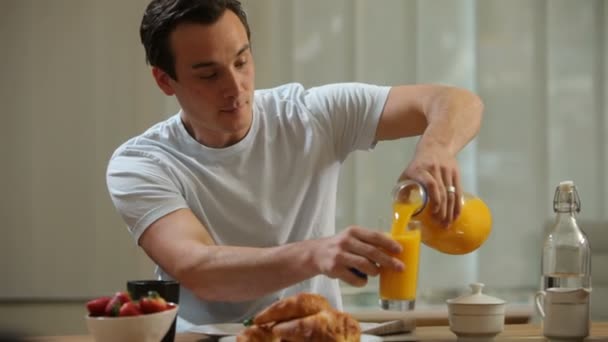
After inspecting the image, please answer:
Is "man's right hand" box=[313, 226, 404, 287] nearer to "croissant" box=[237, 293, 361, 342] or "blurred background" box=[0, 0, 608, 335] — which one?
"croissant" box=[237, 293, 361, 342]

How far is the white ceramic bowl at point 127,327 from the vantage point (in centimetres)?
122

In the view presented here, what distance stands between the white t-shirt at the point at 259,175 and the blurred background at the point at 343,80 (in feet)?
4.27

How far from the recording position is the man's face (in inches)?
75.8

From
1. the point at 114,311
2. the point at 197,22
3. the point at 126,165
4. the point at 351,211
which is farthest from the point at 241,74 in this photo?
the point at 351,211

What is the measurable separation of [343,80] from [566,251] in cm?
191

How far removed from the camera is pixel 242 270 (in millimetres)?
1671

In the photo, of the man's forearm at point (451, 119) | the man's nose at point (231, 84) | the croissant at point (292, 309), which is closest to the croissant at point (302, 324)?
the croissant at point (292, 309)

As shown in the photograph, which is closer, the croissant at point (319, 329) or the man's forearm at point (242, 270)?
the croissant at point (319, 329)

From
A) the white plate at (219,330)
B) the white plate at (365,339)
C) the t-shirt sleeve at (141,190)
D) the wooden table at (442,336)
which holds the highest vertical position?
the t-shirt sleeve at (141,190)

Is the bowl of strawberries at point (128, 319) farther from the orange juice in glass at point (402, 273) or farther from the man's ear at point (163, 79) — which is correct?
the man's ear at point (163, 79)

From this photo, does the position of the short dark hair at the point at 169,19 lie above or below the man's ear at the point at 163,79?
above

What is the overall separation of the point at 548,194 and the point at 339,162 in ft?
5.49

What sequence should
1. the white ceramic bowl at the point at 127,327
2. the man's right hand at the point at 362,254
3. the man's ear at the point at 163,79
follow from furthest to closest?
the man's ear at the point at 163,79 → the man's right hand at the point at 362,254 → the white ceramic bowl at the point at 127,327

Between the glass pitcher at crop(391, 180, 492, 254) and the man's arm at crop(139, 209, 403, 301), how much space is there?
0.11 meters
